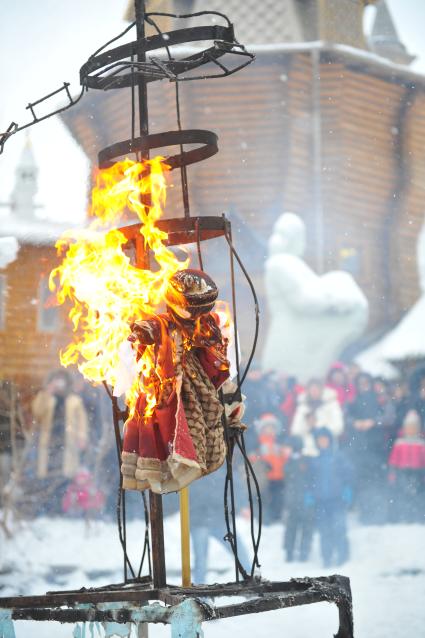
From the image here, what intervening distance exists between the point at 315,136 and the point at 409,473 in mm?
5753

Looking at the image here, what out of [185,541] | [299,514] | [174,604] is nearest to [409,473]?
[299,514]

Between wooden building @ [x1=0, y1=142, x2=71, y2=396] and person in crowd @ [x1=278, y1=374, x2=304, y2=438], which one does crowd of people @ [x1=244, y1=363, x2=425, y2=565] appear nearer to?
person in crowd @ [x1=278, y1=374, x2=304, y2=438]

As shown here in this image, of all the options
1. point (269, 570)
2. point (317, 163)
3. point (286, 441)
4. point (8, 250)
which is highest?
point (317, 163)

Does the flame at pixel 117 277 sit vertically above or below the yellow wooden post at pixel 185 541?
above

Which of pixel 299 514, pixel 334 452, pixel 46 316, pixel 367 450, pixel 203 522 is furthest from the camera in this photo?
pixel 46 316

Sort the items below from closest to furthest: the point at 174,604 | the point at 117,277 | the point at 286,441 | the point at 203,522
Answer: the point at 174,604 < the point at 117,277 < the point at 203,522 < the point at 286,441

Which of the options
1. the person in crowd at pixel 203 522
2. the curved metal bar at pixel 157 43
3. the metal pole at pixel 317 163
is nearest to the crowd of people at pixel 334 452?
the person in crowd at pixel 203 522

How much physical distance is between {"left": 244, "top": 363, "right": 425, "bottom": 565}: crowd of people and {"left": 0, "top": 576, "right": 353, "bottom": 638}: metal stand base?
5.26 meters

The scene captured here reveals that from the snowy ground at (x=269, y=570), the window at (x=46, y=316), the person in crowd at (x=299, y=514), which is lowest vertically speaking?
the snowy ground at (x=269, y=570)

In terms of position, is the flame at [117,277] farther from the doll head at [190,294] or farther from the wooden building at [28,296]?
the wooden building at [28,296]

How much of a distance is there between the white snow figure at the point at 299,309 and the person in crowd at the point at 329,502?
3.82 m

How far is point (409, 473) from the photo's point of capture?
10094mm

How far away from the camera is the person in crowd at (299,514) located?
8.91m

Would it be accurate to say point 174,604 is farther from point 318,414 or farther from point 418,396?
point 418,396
